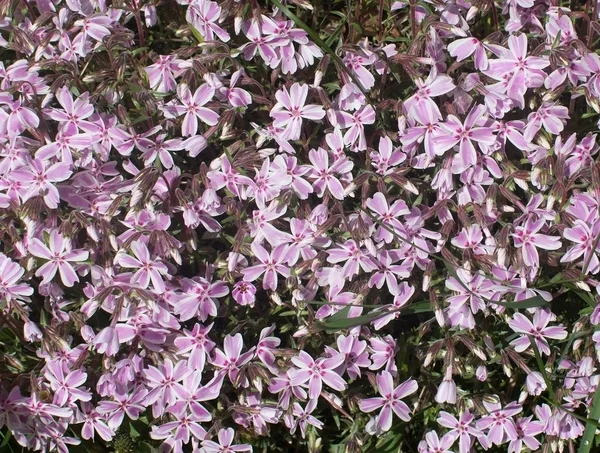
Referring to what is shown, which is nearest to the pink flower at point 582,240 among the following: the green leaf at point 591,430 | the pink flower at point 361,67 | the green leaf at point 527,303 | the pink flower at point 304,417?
the green leaf at point 527,303

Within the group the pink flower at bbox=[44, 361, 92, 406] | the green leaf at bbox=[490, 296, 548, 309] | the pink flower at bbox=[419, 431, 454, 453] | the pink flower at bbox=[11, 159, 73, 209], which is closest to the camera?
the green leaf at bbox=[490, 296, 548, 309]

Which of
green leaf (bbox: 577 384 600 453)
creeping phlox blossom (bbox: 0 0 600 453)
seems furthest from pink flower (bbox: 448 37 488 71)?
green leaf (bbox: 577 384 600 453)

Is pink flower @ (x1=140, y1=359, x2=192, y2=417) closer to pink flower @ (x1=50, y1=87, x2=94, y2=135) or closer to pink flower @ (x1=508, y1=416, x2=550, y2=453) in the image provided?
pink flower @ (x1=50, y1=87, x2=94, y2=135)

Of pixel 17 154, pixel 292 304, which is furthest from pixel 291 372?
pixel 17 154

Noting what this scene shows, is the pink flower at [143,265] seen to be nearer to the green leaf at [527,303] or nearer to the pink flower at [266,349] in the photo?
the pink flower at [266,349]

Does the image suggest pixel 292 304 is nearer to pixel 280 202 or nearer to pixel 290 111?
pixel 280 202

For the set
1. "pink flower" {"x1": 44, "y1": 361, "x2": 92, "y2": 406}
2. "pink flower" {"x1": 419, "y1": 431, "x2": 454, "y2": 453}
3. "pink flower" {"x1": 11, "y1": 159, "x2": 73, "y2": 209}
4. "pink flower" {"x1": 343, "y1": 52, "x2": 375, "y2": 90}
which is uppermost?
"pink flower" {"x1": 343, "y1": 52, "x2": 375, "y2": 90}
